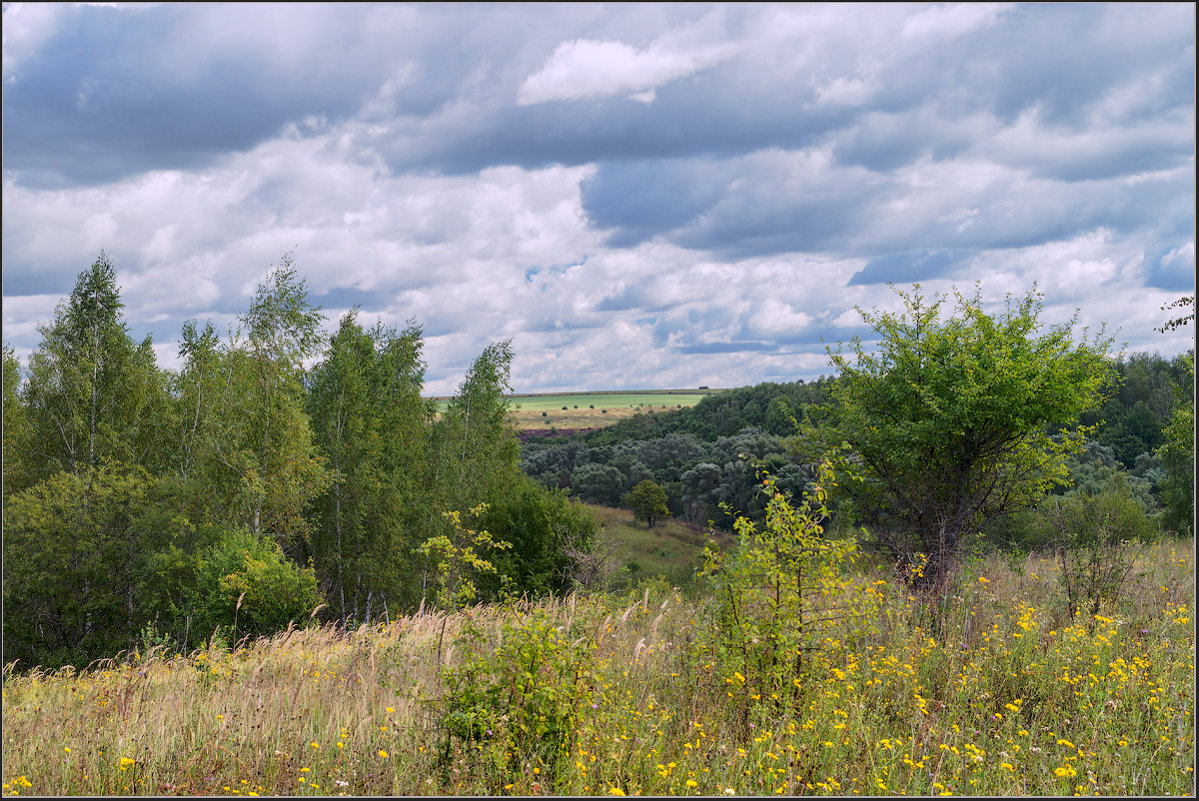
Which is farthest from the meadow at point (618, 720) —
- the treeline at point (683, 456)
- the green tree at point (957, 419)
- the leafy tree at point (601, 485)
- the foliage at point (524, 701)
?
the leafy tree at point (601, 485)

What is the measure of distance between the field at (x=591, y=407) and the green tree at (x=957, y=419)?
81.4 metres

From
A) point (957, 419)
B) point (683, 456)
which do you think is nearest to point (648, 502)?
point (683, 456)

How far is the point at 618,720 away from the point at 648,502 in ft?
218

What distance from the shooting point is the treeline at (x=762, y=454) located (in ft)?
100

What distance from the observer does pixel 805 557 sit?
5.76m

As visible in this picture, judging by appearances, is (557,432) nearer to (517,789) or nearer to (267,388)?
(267,388)

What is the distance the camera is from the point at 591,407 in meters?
125

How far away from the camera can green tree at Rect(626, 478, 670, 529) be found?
70.5 metres

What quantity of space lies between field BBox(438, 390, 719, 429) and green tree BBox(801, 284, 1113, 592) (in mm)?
81405

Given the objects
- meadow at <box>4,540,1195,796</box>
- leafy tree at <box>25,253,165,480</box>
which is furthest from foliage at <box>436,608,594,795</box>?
leafy tree at <box>25,253,165,480</box>

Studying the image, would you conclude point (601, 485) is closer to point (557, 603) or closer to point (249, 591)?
point (249, 591)

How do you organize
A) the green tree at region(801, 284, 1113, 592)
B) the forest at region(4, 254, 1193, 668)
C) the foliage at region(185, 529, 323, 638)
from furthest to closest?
the forest at region(4, 254, 1193, 668)
the foliage at region(185, 529, 323, 638)
the green tree at region(801, 284, 1113, 592)

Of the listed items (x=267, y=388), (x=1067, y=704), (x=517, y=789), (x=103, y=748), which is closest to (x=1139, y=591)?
(x=1067, y=704)

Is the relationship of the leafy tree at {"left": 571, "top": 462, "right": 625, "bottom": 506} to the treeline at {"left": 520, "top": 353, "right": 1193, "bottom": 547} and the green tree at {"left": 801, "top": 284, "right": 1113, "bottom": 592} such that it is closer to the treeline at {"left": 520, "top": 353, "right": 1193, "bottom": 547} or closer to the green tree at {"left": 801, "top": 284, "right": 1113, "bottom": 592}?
the treeline at {"left": 520, "top": 353, "right": 1193, "bottom": 547}
